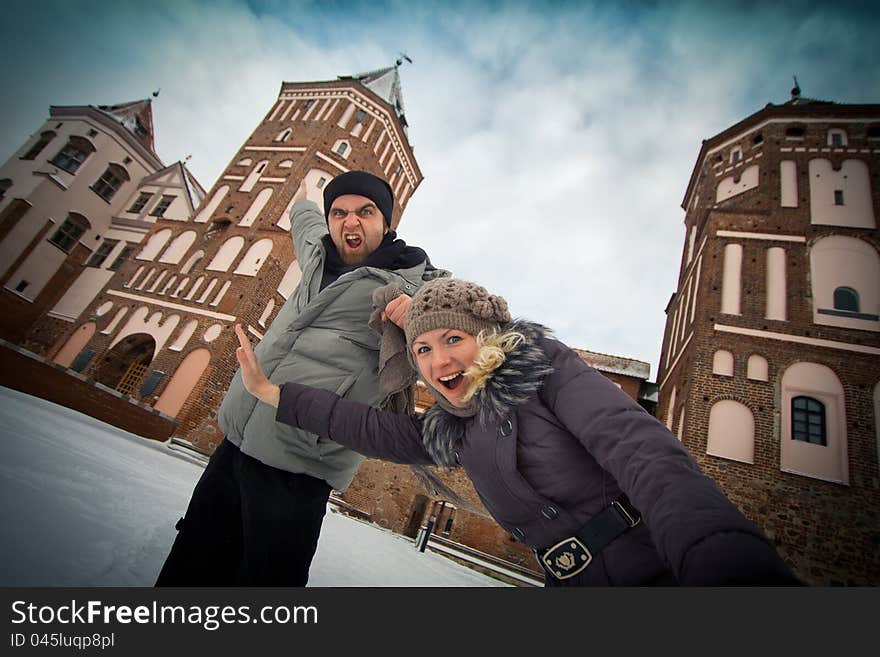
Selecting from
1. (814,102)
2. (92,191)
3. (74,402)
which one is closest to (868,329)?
(814,102)

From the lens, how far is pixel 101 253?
19.9 metres

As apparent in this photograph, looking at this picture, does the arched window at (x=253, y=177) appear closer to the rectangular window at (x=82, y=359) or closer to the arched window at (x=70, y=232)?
the rectangular window at (x=82, y=359)

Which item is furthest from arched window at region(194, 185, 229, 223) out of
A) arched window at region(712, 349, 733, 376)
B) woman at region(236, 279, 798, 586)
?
arched window at region(712, 349, 733, 376)

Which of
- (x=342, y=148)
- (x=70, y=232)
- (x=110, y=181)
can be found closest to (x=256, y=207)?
(x=342, y=148)

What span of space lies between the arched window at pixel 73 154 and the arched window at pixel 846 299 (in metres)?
30.9

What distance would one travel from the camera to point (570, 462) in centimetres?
118

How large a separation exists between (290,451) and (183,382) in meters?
13.6

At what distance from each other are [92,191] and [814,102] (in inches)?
1257

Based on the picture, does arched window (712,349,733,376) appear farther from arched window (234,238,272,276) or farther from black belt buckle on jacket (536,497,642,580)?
arched window (234,238,272,276)

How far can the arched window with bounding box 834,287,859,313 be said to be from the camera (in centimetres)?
1008

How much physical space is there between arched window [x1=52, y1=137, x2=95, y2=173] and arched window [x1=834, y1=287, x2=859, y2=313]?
3091 cm

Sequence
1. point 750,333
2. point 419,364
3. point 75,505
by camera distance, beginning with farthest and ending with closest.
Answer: point 750,333 < point 75,505 < point 419,364

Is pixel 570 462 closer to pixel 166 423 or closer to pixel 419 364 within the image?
pixel 419 364

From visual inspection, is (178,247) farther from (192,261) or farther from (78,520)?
(78,520)
